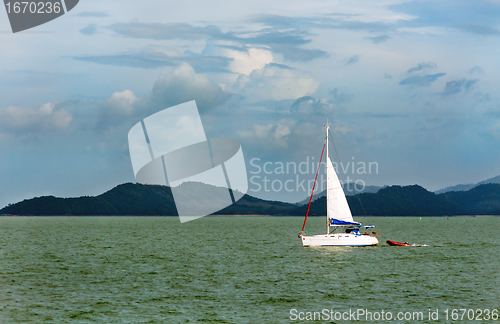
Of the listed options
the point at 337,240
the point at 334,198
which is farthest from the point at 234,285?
the point at 337,240

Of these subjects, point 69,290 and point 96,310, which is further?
point 69,290

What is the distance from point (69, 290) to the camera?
46531 millimetres

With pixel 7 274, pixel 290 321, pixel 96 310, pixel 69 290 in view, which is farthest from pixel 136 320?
Result: pixel 7 274

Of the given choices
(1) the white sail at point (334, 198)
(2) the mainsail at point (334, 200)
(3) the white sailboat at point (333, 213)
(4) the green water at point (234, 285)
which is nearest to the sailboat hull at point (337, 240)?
(3) the white sailboat at point (333, 213)

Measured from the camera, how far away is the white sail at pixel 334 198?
77.4 meters

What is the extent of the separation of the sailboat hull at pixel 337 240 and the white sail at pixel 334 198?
9.31 feet

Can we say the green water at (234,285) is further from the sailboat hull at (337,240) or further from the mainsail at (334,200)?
the mainsail at (334,200)

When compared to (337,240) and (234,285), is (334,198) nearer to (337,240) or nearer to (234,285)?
(337,240)

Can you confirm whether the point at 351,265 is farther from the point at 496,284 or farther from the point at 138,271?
the point at 138,271

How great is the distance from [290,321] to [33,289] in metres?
25.7

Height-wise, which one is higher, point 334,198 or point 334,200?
point 334,198

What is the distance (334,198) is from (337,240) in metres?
6.66

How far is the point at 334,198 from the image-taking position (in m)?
77.6

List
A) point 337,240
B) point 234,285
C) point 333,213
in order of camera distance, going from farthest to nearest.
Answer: point 337,240, point 333,213, point 234,285
